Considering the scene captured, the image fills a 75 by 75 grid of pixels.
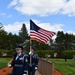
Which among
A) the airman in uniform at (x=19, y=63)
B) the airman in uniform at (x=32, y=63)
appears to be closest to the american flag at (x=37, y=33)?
the airman in uniform at (x=32, y=63)

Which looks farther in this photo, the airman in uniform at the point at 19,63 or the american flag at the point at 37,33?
the american flag at the point at 37,33

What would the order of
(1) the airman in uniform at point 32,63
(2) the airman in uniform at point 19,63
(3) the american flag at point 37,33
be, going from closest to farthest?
(2) the airman in uniform at point 19,63, (1) the airman in uniform at point 32,63, (3) the american flag at point 37,33

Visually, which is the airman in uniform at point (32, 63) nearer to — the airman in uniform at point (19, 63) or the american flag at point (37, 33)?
the american flag at point (37, 33)

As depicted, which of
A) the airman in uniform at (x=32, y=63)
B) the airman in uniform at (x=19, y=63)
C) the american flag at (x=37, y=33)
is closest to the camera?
the airman in uniform at (x=19, y=63)

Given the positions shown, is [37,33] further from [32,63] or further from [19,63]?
[19,63]

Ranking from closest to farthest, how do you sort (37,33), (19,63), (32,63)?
(19,63), (32,63), (37,33)

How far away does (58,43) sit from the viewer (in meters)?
123

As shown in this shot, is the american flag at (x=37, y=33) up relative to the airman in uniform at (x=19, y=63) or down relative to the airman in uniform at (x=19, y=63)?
up

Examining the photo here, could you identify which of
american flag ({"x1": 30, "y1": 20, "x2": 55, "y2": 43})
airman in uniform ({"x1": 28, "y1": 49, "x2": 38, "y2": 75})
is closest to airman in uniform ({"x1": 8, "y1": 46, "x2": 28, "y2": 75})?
airman in uniform ({"x1": 28, "y1": 49, "x2": 38, "y2": 75})

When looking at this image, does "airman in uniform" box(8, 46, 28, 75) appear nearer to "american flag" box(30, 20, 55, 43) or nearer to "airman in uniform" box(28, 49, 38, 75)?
"airman in uniform" box(28, 49, 38, 75)


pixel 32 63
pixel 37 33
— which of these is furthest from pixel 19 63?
pixel 37 33

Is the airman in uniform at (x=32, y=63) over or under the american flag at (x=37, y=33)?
under

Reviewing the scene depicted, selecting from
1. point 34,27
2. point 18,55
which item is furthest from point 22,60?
point 34,27

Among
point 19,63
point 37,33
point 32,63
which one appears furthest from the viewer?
point 37,33
